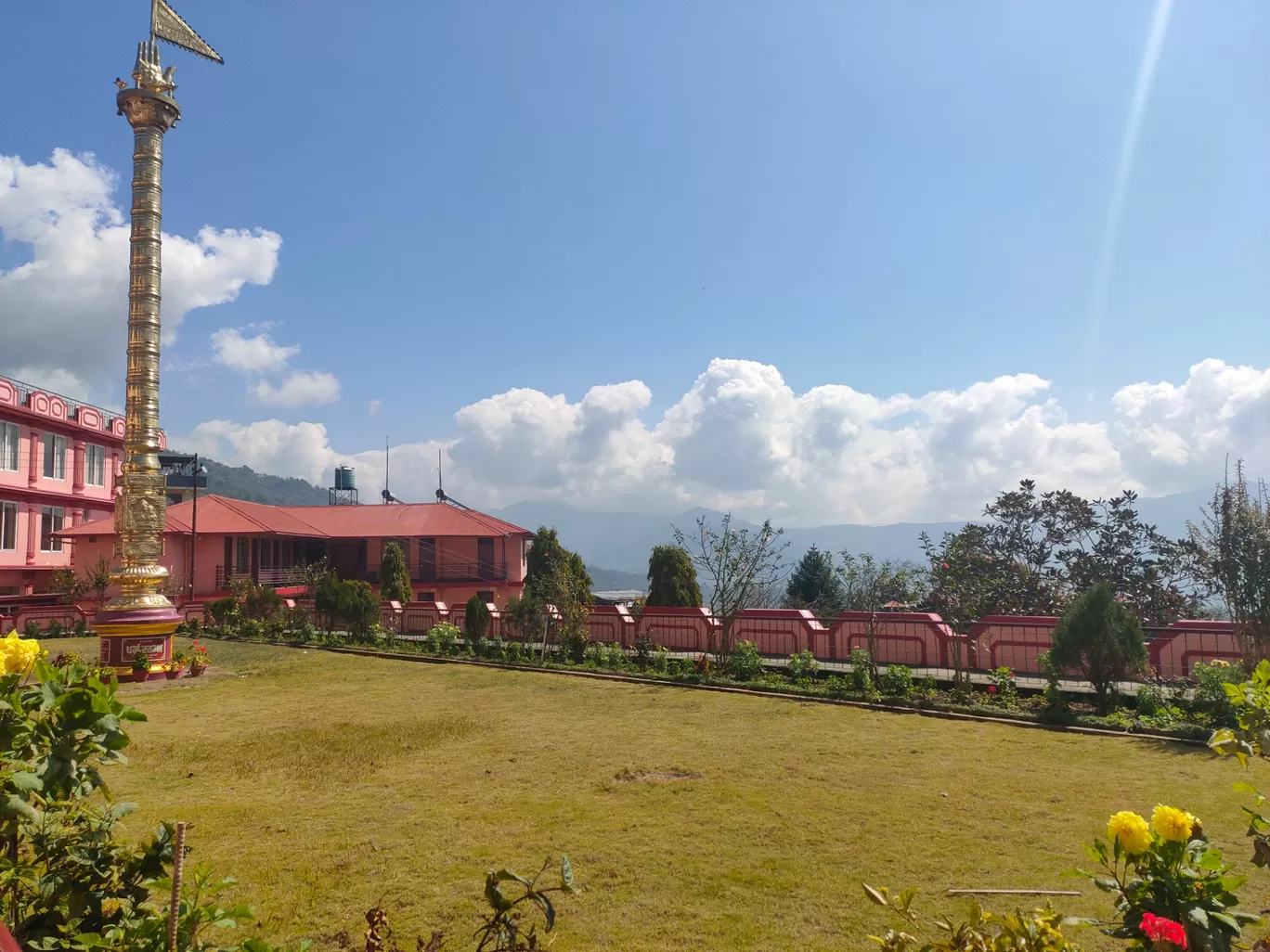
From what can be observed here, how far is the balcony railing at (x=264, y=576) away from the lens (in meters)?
33.1

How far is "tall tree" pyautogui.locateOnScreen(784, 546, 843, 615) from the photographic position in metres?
26.9

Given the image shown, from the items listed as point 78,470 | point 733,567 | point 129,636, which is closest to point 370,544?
point 78,470

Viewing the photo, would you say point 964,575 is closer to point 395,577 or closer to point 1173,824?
point 1173,824

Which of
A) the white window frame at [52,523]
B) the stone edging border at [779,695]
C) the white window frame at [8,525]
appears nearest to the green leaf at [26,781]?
the stone edging border at [779,695]

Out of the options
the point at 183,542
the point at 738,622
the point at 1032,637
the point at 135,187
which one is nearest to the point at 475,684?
the point at 738,622

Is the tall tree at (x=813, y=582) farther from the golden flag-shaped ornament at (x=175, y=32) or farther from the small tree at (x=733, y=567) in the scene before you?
the golden flag-shaped ornament at (x=175, y=32)

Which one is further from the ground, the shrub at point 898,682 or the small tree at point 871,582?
the small tree at point 871,582

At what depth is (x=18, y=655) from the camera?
255 centimetres

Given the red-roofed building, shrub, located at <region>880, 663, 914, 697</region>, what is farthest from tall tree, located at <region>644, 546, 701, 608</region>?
shrub, located at <region>880, 663, 914, 697</region>

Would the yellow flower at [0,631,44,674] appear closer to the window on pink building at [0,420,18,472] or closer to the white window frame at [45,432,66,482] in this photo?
the window on pink building at [0,420,18,472]

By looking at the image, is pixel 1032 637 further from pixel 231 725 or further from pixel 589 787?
pixel 231 725

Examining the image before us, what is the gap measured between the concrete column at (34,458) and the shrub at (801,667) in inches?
1224

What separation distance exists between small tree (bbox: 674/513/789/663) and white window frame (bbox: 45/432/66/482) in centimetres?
2910

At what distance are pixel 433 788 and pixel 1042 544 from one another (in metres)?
22.7
